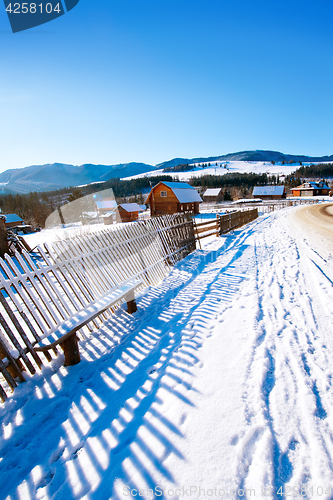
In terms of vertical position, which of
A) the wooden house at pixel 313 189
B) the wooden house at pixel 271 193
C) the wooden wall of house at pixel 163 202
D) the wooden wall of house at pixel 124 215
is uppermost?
the wooden wall of house at pixel 163 202

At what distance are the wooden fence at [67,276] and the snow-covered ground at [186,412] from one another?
1.62 ft

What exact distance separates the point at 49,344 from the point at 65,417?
85cm

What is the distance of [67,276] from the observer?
3.96 meters

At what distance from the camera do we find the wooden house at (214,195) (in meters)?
76.6

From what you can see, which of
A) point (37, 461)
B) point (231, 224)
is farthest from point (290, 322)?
point (231, 224)

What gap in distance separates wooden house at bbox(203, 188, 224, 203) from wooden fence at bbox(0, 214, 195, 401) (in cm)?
7239

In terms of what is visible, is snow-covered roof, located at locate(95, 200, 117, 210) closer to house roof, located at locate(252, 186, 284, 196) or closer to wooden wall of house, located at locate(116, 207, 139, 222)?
wooden wall of house, located at locate(116, 207, 139, 222)

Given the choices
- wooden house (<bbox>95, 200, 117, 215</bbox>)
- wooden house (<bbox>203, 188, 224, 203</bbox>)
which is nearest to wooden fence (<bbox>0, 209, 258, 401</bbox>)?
wooden house (<bbox>95, 200, 117, 215</bbox>)

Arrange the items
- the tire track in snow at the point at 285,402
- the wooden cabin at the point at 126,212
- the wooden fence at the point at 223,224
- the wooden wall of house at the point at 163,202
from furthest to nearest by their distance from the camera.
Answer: the wooden cabin at the point at 126,212, the wooden wall of house at the point at 163,202, the wooden fence at the point at 223,224, the tire track in snow at the point at 285,402

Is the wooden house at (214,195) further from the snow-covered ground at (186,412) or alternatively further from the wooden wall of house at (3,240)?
the snow-covered ground at (186,412)

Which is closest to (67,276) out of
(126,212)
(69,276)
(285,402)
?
(69,276)

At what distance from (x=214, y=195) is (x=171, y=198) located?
43.5m

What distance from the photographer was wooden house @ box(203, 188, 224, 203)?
3016 inches

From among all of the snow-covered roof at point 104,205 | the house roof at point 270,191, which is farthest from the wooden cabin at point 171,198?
the house roof at point 270,191
